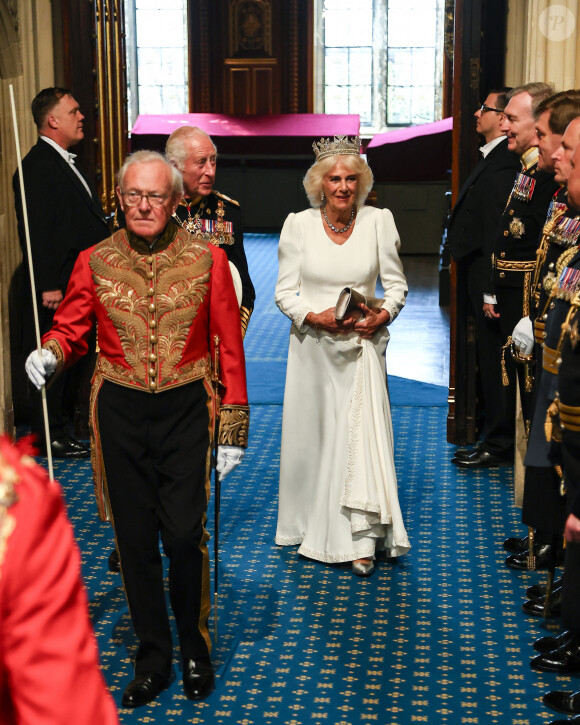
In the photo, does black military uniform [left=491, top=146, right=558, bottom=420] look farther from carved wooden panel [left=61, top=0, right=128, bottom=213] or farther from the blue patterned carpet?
carved wooden panel [left=61, top=0, right=128, bottom=213]

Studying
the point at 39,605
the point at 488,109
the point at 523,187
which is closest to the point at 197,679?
the point at 39,605

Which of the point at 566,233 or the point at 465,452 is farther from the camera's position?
the point at 465,452

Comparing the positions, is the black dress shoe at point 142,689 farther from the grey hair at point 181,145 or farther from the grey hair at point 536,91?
the grey hair at point 536,91

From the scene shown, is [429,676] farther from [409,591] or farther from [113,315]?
[113,315]

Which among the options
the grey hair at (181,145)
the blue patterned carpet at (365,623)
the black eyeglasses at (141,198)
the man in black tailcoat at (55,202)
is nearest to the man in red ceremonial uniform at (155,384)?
the black eyeglasses at (141,198)

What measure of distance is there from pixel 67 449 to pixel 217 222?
6.95 ft

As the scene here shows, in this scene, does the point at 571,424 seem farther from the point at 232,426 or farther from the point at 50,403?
the point at 50,403

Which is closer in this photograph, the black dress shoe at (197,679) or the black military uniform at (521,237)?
the black dress shoe at (197,679)

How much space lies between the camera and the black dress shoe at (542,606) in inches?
152

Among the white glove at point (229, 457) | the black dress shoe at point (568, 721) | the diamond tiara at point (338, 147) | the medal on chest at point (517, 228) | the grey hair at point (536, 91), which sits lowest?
the black dress shoe at point (568, 721)

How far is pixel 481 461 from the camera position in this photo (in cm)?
574

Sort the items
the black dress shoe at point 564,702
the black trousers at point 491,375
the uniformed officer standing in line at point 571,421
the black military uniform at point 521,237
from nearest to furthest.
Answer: the uniformed officer standing in line at point 571,421 → the black dress shoe at point 564,702 → the black military uniform at point 521,237 → the black trousers at point 491,375

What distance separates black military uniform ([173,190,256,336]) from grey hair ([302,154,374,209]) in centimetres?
31

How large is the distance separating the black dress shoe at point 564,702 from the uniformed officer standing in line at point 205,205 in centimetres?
164
